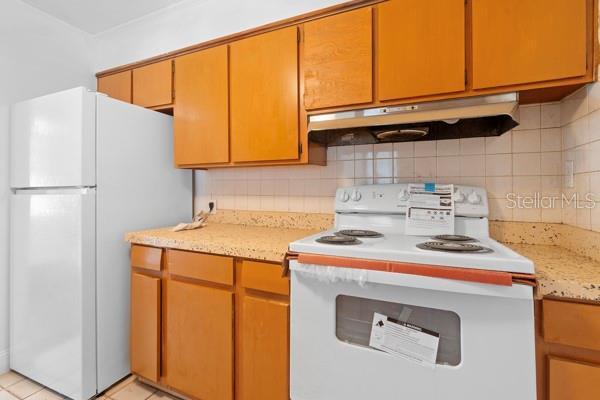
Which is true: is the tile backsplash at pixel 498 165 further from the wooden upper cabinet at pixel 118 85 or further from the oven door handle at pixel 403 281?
the wooden upper cabinet at pixel 118 85

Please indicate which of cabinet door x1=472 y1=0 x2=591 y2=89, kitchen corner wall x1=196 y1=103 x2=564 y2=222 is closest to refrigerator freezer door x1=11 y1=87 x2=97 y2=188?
kitchen corner wall x1=196 y1=103 x2=564 y2=222

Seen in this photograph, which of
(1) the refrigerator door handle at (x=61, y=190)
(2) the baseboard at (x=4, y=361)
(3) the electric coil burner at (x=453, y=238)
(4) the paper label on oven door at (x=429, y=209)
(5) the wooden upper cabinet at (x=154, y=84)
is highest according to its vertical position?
(5) the wooden upper cabinet at (x=154, y=84)

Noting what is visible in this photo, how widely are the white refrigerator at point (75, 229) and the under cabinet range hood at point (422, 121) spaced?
115 cm

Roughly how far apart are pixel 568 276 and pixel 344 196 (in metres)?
0.96

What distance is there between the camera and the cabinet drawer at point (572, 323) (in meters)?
0.80

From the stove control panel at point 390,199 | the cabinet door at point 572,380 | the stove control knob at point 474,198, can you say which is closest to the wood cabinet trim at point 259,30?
the stove control panel at point 390,199

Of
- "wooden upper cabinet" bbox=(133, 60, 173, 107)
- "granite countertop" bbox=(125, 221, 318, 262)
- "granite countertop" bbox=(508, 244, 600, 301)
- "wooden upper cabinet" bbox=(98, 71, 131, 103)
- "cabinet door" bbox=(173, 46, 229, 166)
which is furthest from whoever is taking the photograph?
"wooden upper cabinet" bbox=(98, 71, 131, 103)

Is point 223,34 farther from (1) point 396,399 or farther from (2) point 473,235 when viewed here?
(1) point 396,399

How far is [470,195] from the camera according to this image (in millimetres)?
1363

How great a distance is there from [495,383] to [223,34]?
229 centimetres

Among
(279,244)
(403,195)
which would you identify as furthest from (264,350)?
(403,195)

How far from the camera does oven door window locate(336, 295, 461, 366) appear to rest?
950mm

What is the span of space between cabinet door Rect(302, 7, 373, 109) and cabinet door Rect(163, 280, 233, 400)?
1095 millimetres

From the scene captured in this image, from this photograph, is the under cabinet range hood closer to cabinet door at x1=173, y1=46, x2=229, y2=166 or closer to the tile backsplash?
the tile backsplash
